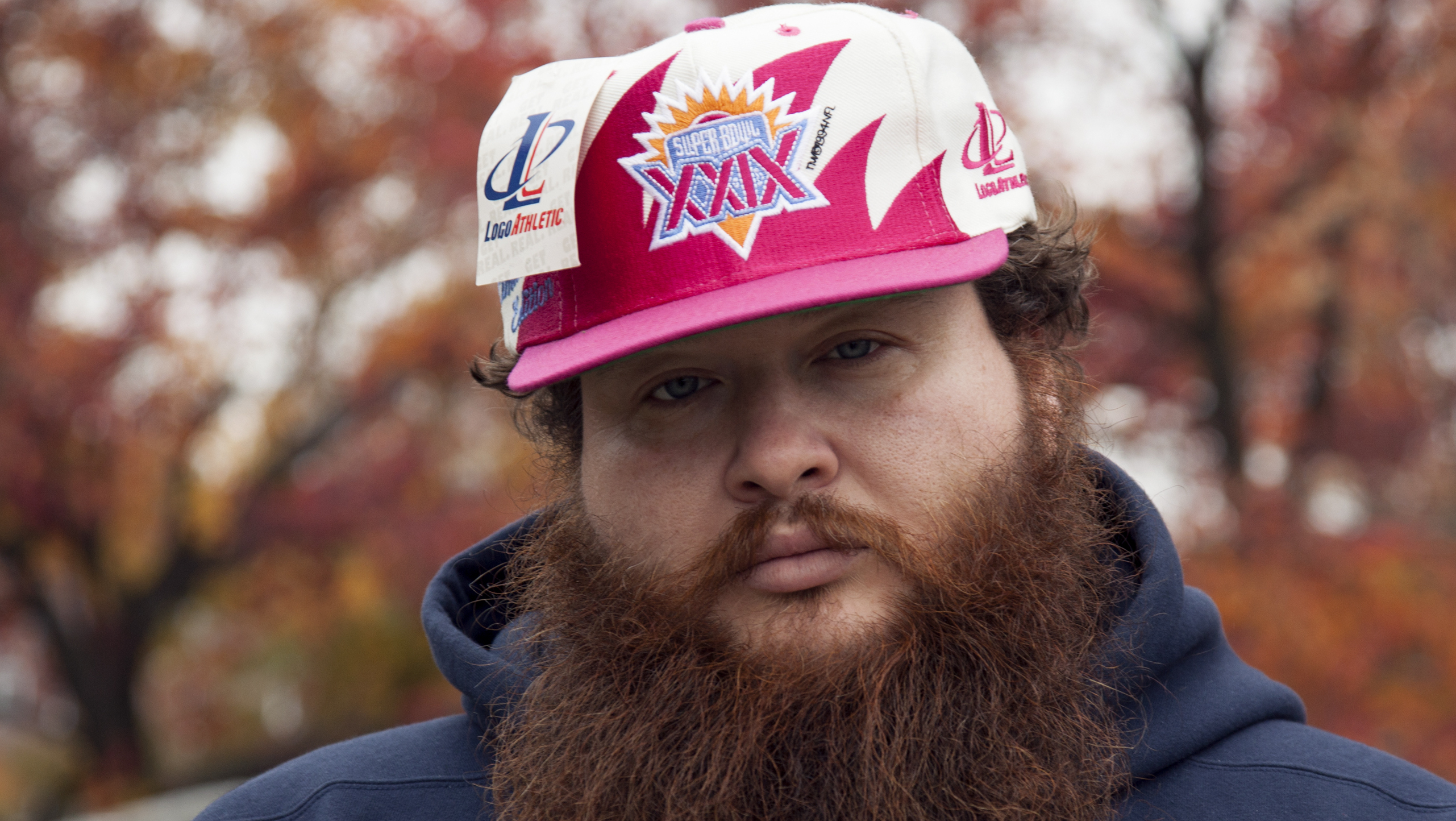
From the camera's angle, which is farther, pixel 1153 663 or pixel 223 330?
pixel 223 330

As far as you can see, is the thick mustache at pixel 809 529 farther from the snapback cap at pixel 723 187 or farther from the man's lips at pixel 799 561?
the snapback cap at pixel 723 187

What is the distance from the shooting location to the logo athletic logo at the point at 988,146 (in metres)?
2.13

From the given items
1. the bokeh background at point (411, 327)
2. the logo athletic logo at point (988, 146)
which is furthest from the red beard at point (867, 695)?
the bokeh background at point (411, 327)

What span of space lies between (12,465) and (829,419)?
26.1 ft

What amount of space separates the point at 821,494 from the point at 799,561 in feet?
0.35

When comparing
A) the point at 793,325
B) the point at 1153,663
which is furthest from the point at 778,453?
the point at 1153,663

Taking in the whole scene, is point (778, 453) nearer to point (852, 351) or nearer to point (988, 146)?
point (852, 351)

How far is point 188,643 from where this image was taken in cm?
1584

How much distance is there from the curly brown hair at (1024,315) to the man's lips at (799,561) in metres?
0.48

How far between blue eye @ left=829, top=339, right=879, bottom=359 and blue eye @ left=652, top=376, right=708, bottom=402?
0.21 m

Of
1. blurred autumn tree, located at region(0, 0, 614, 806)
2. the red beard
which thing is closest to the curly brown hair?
the red beard

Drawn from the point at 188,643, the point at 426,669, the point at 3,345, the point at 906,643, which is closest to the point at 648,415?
the point at 906,643

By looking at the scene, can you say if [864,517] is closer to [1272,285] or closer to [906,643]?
[906,643]

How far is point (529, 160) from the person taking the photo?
2021 mm
